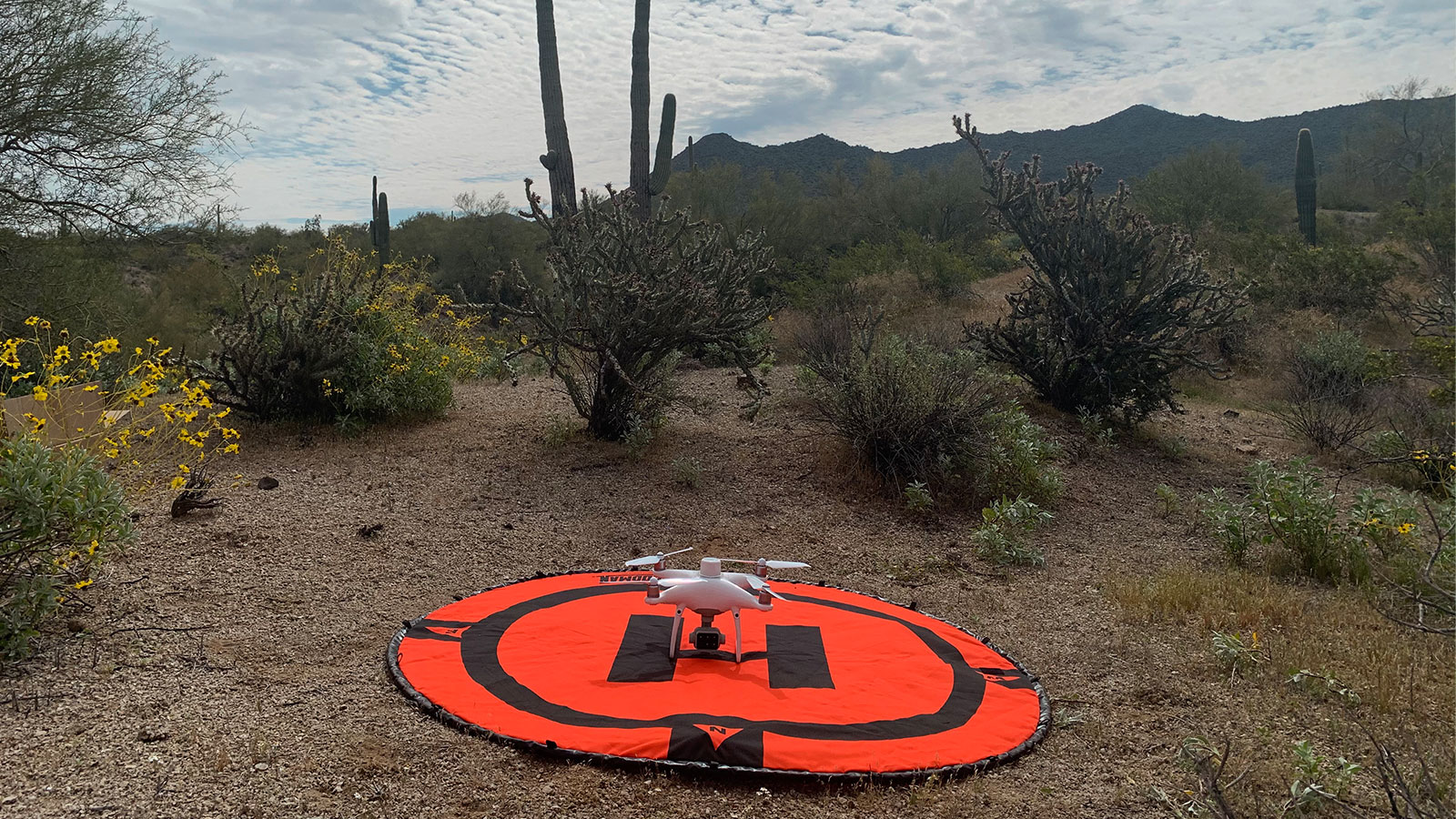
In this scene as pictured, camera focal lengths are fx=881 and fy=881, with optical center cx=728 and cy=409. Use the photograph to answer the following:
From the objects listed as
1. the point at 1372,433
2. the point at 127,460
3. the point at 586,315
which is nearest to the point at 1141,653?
the point at 586,315

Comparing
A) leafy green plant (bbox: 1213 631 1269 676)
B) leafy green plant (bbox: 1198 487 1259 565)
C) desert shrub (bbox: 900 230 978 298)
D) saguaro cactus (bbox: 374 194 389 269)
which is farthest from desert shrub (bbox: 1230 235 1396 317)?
saguaro cactus (bbox: 374 194 389 269)

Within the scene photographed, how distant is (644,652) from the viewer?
3.71m

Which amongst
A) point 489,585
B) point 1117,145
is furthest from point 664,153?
point 1117,145

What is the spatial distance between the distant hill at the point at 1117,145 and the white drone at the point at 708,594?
1788 inches

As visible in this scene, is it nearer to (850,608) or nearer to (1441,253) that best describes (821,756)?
(850,608)

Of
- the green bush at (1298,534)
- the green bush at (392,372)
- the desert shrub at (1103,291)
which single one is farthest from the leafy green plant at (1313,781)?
the green bush at (392,372)

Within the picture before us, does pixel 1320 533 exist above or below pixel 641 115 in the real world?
below

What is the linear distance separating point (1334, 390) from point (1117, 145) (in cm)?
4961

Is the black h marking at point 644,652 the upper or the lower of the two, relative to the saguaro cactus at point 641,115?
lower

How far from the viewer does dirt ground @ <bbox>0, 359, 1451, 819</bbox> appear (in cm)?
261

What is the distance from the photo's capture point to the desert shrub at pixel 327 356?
709 centimetres

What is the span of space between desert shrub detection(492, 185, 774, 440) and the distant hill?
4151 centimetres

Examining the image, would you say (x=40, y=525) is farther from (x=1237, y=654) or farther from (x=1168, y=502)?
(x=1168, y=502)

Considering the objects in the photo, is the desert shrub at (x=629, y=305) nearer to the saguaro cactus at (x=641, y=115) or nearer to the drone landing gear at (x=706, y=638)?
the drone landing gear at (x=706, y=638)
